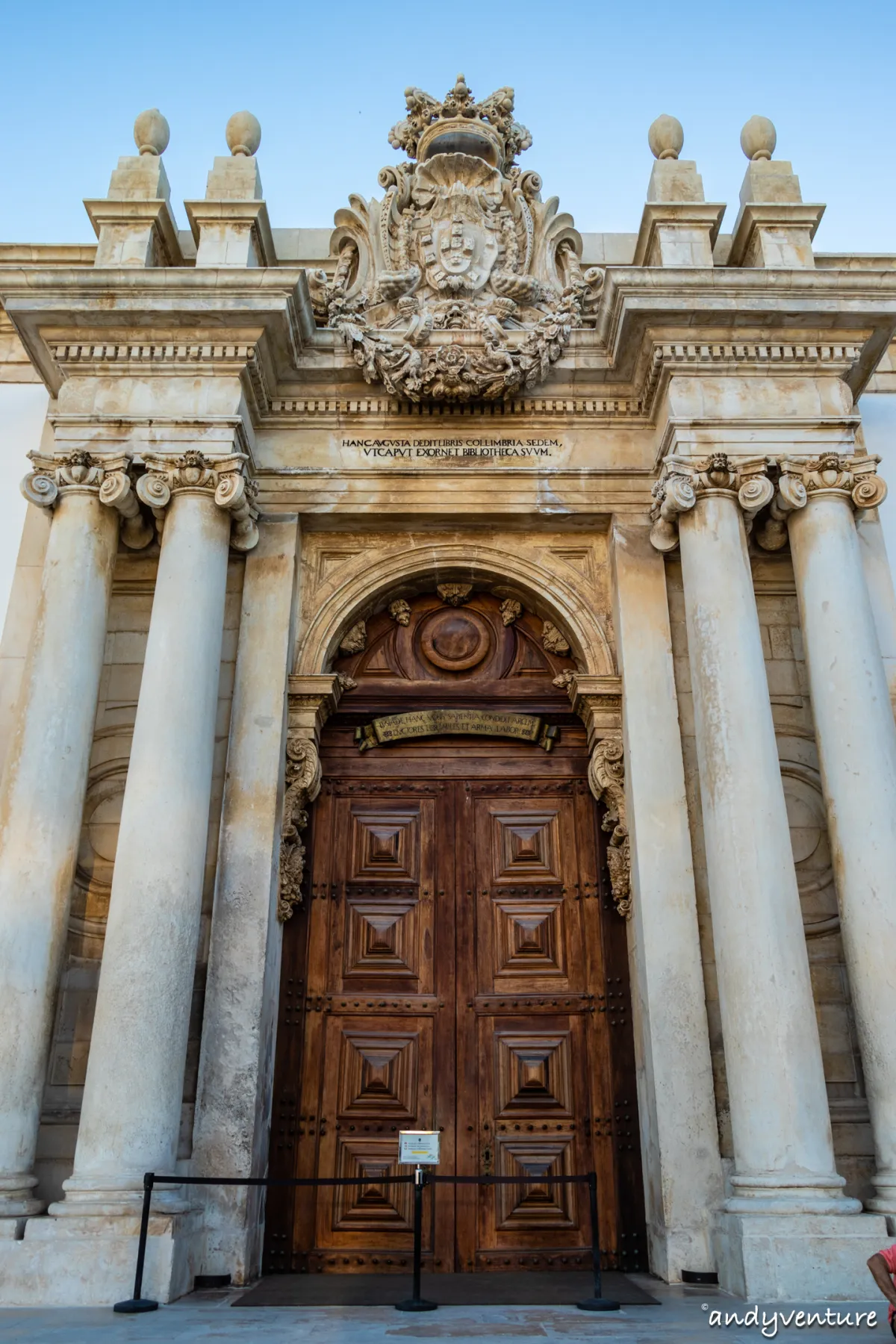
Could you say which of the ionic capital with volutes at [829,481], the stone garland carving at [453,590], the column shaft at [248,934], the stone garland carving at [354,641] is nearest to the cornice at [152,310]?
the column shaft at [248,934]

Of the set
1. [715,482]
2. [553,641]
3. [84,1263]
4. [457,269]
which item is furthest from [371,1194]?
[457,269]

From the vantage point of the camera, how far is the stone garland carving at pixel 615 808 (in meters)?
7.92

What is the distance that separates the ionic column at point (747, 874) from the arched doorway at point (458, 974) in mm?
1420

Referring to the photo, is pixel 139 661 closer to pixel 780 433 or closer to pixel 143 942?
pixel 143 942

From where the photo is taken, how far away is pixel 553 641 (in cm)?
893

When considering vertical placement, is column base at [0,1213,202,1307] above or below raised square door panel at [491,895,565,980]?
below

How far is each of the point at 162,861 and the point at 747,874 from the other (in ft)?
12.0

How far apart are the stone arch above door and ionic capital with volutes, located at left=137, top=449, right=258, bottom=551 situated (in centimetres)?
114

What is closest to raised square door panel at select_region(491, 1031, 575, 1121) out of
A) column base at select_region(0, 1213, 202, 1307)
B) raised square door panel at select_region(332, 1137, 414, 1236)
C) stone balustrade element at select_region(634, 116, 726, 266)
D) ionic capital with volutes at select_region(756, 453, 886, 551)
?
raised square door panel at select_region(332, 1137, 414, 1236)

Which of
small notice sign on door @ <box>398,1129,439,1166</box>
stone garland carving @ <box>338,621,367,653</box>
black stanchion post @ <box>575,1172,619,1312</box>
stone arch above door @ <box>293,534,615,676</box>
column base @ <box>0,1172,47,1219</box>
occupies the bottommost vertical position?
black stanchion post @ <box>575,1172,619,1312</box>

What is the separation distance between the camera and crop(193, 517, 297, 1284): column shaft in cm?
687

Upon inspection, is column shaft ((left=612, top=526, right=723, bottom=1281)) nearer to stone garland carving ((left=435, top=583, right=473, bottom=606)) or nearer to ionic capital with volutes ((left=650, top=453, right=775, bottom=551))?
ionic capital with volutes ((left=650, top=453, right=775, bottom=551))

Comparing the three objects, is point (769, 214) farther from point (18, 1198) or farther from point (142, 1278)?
point (18, 1198)

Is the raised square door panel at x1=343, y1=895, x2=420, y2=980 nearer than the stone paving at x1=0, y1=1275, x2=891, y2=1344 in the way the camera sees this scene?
No
